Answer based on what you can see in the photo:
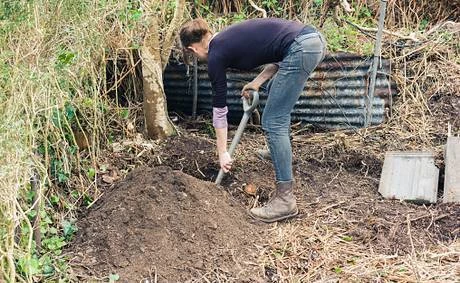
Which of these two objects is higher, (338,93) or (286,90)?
(286,90)

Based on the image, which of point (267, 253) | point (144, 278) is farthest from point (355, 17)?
point (144, 278)

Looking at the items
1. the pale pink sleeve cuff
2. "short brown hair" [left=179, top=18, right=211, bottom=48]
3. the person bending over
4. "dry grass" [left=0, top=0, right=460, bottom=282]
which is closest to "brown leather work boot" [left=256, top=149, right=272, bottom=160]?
"dry grass" [left=0, top=0, right=460, bottom=282]

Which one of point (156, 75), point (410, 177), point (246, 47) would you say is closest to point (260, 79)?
point (246, 47)

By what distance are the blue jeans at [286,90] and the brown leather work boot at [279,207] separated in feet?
0.19

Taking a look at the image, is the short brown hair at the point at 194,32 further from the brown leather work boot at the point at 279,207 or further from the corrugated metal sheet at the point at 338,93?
the corrugated metal sheet at the point at 338,93

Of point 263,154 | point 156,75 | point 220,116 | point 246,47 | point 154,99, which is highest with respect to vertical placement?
point 246,47

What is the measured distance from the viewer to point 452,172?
4219mm

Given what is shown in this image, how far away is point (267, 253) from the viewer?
11.9 ft

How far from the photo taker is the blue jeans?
384 cm

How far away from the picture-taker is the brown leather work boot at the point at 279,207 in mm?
3941

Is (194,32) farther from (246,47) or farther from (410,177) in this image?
(410,177)

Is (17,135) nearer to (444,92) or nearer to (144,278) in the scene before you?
(144,278)

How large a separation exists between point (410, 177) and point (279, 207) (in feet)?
3.17

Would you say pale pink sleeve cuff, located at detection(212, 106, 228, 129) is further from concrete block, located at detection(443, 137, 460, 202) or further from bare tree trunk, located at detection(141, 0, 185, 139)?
concrete block, located at detection(443, 137, 460, 202)
